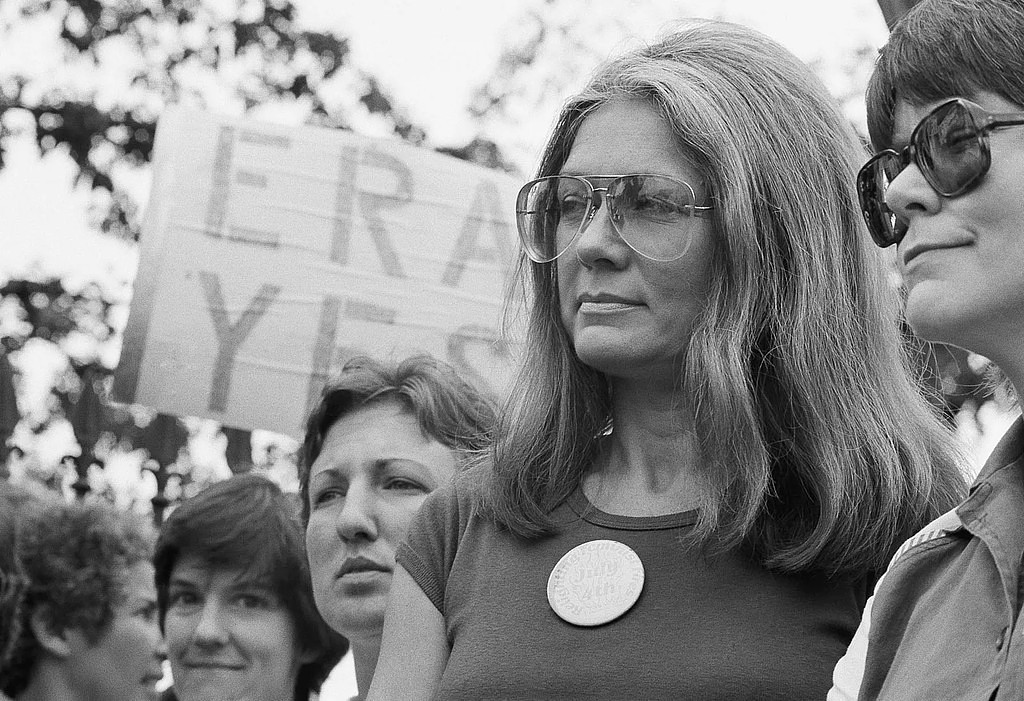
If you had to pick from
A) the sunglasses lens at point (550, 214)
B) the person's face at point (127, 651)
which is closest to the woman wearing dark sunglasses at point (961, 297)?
the sunglasses lens at point (550, 214)

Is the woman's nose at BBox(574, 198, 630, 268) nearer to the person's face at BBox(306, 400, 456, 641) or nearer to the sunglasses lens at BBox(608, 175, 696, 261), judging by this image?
the sunglasses lens at BBox(608, 175, 696, 261)

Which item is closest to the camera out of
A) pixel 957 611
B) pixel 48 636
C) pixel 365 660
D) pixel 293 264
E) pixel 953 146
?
pixel 957 611

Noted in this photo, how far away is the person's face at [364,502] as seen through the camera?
2854 mm

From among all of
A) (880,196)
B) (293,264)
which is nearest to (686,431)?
(880,196)

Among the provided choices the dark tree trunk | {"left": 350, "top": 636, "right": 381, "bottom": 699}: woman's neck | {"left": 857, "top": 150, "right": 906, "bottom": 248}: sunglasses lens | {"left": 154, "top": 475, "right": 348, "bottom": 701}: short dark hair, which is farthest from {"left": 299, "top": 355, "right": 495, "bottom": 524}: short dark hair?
{"left": 857, "top": 150, "right": 906, "bottom": 248}: sunglasses lens

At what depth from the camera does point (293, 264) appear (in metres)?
4.71

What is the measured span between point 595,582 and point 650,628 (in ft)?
0.33

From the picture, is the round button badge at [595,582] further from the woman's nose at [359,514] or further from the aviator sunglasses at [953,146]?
the woman's nose at [359,514]

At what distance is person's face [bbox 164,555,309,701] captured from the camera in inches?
137

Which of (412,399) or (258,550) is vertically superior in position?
(412,399)

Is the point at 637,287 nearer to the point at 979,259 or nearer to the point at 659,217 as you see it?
the point at 659,217

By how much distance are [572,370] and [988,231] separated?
806 mm

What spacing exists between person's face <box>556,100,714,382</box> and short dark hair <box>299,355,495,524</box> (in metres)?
0.88

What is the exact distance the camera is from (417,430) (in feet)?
9.95
